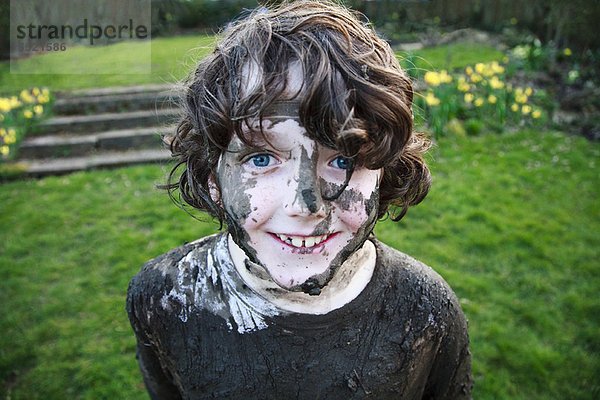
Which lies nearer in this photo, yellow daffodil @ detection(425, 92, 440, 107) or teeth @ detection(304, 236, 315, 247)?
teeth @ detection(304, 236, 315, 247)

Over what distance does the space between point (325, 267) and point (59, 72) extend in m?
10.4

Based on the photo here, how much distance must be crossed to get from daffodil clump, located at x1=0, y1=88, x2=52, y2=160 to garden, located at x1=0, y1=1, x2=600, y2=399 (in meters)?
0.03

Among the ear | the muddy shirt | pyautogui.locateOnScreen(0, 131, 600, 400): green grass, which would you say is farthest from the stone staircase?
the ear

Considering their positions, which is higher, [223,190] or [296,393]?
[223,190]

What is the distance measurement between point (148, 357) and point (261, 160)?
3.06 ft

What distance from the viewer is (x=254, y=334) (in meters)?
1.27

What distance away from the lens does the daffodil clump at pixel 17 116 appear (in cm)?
629

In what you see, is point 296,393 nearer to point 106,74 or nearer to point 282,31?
point 282,31

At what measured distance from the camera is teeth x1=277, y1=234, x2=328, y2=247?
1.04 meters

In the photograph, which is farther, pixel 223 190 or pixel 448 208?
pixel 448 208

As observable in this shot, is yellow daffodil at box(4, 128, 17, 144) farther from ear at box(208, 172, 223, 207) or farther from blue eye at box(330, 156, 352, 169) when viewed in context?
blue eye at box(330, 156, 352, 169)

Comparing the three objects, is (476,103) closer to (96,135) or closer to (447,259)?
(447,259)

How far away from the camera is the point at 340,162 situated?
3.45ft

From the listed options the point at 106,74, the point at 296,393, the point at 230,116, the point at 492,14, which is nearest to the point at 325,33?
the point at 230,116
